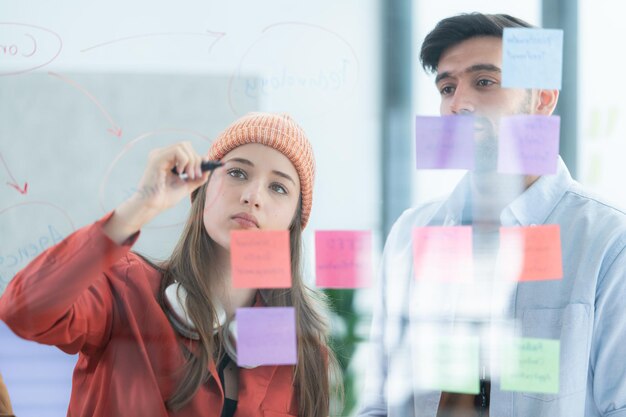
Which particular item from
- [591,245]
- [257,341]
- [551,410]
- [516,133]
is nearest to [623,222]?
[591,245]

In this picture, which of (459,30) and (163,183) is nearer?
(163,183)

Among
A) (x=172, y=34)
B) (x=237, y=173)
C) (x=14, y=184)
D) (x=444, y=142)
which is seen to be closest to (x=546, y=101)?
(x=444, y=142)

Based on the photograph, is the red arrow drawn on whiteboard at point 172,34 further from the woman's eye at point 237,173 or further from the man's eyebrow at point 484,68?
the man's eyebrow at point 484,68

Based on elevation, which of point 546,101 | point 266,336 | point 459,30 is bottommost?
point 266,336

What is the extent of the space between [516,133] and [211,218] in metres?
0.55

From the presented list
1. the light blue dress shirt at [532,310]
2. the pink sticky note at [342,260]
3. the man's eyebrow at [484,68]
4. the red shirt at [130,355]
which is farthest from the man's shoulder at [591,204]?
the red shirt at [130,355]

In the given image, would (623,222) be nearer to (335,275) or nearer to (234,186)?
(335,275)

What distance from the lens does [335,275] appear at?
1216 millimetres

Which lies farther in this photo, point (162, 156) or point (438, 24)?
point (438, 24)

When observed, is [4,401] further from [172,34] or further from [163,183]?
[172,34]

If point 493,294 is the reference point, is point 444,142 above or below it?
above

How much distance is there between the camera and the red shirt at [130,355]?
110 centimetres

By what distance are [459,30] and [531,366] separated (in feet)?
2.01

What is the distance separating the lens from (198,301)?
1177mm
